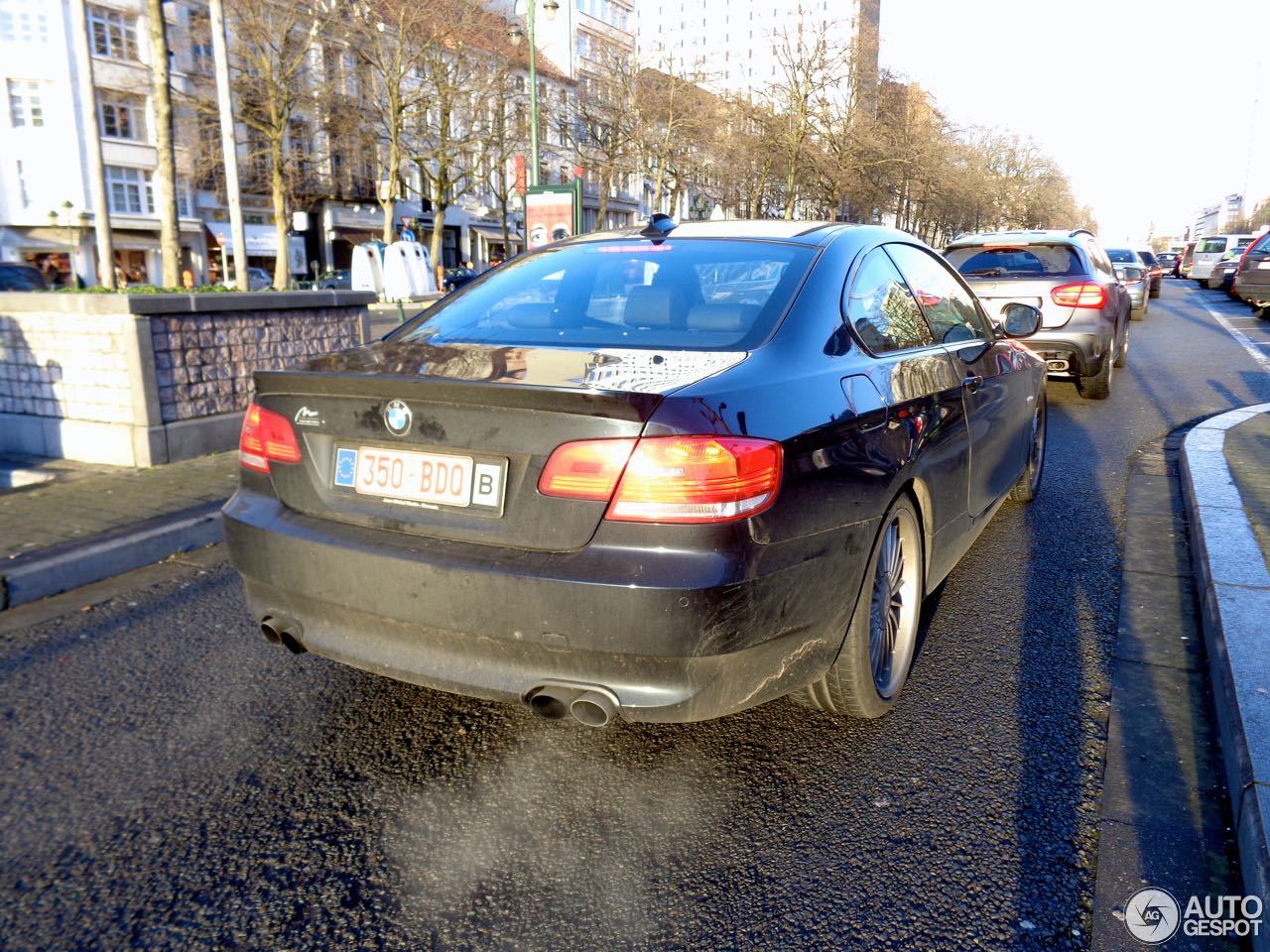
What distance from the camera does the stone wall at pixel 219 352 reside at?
676 centimetres

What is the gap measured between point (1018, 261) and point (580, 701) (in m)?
8.71

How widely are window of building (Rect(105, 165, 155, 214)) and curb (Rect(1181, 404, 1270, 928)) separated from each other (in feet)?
159

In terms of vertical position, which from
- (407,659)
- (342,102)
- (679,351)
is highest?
(342,102)

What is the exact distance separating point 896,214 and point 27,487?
5031 centimetres

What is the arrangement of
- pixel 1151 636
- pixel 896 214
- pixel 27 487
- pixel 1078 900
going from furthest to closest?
pixel 896 214 < pixel 27 487 < pixel 1151 636 < pixel 1078 900

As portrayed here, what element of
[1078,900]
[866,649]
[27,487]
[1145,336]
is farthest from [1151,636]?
[1145,336]

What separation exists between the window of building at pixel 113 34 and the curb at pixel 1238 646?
49338 millimetres

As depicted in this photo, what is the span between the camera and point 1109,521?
5.52 meters

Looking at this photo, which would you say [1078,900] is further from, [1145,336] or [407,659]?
[1145,336]

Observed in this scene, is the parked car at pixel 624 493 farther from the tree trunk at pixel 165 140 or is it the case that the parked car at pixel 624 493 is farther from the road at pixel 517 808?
the tree trunk at pixel 165 140

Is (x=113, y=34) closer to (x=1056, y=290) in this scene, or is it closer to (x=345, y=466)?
(x=1056, y=290)

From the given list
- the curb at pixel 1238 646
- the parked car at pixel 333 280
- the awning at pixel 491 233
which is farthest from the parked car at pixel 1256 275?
the awning at pixel 491 233

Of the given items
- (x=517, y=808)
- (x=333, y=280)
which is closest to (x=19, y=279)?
(x=517, y=808)

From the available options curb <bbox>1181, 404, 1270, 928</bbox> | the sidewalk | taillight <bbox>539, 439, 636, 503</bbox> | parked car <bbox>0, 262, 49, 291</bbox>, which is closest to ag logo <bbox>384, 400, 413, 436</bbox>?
taillight <bbox>539, 439, 636, 503</bbox>
